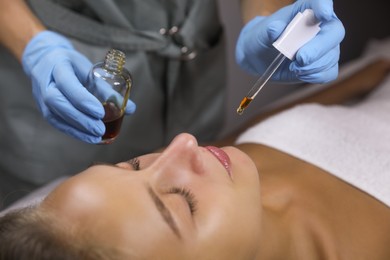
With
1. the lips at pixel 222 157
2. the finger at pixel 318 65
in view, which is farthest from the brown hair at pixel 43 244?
the finger at pixel 318 65

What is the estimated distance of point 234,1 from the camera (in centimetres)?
187

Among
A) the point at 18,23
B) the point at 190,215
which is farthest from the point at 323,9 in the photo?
the point at 18,23

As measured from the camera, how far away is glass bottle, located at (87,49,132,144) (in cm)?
107

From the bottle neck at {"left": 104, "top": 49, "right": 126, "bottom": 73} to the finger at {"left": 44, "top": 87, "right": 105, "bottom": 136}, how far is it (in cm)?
12

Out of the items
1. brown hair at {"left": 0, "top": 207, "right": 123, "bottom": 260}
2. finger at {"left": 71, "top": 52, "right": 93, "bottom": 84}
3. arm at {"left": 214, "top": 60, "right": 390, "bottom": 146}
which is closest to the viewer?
brown hair at {"left": 0, "top": 207, "right": 123, "bottom": 260}

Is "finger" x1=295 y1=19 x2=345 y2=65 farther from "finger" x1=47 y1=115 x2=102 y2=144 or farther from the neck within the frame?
"finger" x1=47 y1=115 x2=102 y2=144

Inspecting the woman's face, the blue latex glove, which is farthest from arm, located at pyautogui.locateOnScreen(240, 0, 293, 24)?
the woman's face

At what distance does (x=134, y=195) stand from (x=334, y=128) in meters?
0.69

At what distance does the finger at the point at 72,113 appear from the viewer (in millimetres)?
1000

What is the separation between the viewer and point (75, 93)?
99 cm

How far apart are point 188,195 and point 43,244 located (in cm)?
25

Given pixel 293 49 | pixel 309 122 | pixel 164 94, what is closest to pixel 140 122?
pixel 164 94

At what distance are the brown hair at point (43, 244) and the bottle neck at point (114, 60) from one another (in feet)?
1.10

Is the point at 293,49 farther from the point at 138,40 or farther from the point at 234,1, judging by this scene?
the point at 234,1
